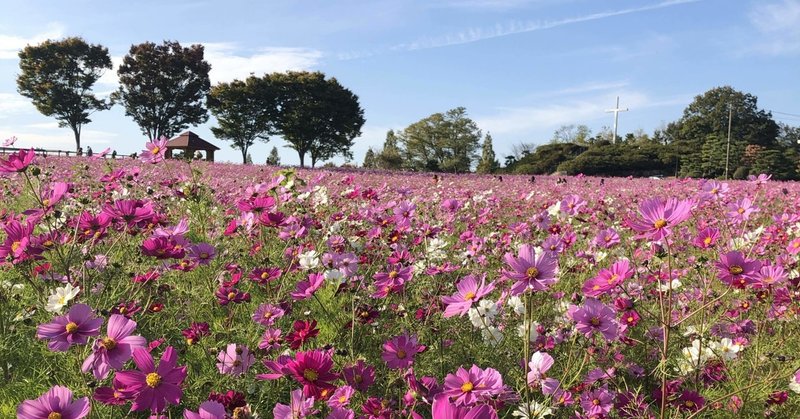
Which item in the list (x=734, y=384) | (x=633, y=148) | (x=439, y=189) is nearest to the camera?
(x=734, y=384)

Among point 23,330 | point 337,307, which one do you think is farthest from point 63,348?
point 337,307

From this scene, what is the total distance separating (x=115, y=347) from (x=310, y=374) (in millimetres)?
489

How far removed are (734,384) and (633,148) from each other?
4524cm

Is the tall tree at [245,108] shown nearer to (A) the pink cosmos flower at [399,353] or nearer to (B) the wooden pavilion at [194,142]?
(B) the wooden pavilion at [194,142]

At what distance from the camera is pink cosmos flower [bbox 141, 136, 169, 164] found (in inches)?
107

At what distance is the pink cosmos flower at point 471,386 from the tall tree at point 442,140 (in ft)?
201

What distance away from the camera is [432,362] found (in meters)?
2.09

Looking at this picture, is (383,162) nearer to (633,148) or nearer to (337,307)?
(633,148)

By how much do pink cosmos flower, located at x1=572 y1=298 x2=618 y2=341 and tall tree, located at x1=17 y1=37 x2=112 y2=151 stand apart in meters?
46.8

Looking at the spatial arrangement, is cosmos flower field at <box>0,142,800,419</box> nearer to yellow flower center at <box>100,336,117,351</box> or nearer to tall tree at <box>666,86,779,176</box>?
yellow flower center at <box>100,336,117,351</box>

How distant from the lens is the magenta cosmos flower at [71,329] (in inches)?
50.4

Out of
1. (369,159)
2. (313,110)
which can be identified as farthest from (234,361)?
(369,159)

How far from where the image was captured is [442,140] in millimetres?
62406

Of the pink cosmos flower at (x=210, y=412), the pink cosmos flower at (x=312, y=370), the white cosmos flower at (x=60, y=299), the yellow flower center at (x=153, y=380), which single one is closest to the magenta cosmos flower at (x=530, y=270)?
the pink cosmos flower at (x=312, y=370)
